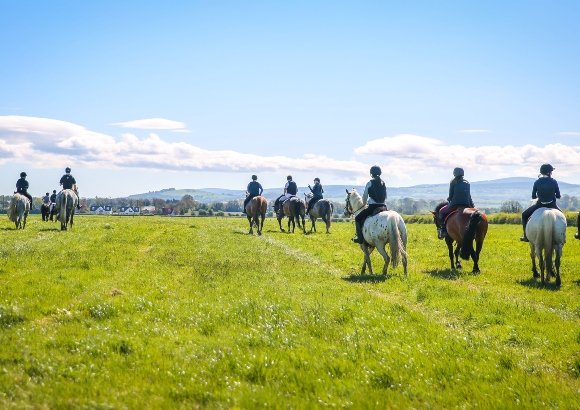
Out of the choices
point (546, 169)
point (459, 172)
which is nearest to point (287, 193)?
point (459, 172)

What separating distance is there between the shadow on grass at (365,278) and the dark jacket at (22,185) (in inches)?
1167

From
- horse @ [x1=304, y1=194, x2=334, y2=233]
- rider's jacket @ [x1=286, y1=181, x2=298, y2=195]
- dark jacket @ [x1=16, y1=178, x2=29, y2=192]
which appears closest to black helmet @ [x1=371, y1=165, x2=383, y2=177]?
horse @ [x1=304, y1=194, x2=334, y2=233]

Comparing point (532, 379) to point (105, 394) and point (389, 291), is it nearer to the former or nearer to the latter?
point (105, 394)

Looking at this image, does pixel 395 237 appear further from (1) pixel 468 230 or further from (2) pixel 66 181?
(2) pixel 66 181

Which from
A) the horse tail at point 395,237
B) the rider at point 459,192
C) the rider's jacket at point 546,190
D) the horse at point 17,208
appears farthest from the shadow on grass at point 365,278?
the horse at point 17,208

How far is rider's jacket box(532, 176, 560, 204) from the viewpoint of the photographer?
18.8m

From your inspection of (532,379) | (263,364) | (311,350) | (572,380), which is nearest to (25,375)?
(263,364)

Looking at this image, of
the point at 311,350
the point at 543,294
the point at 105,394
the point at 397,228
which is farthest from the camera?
the point at 397,228

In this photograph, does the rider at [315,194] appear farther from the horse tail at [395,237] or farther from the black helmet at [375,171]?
the horse tail at [395,237]

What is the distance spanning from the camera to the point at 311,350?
9.15 metres

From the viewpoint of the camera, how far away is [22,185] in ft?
128

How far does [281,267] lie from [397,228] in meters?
4.83

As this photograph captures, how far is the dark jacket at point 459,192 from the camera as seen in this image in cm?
2114

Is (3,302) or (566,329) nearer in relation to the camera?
(566,329)
